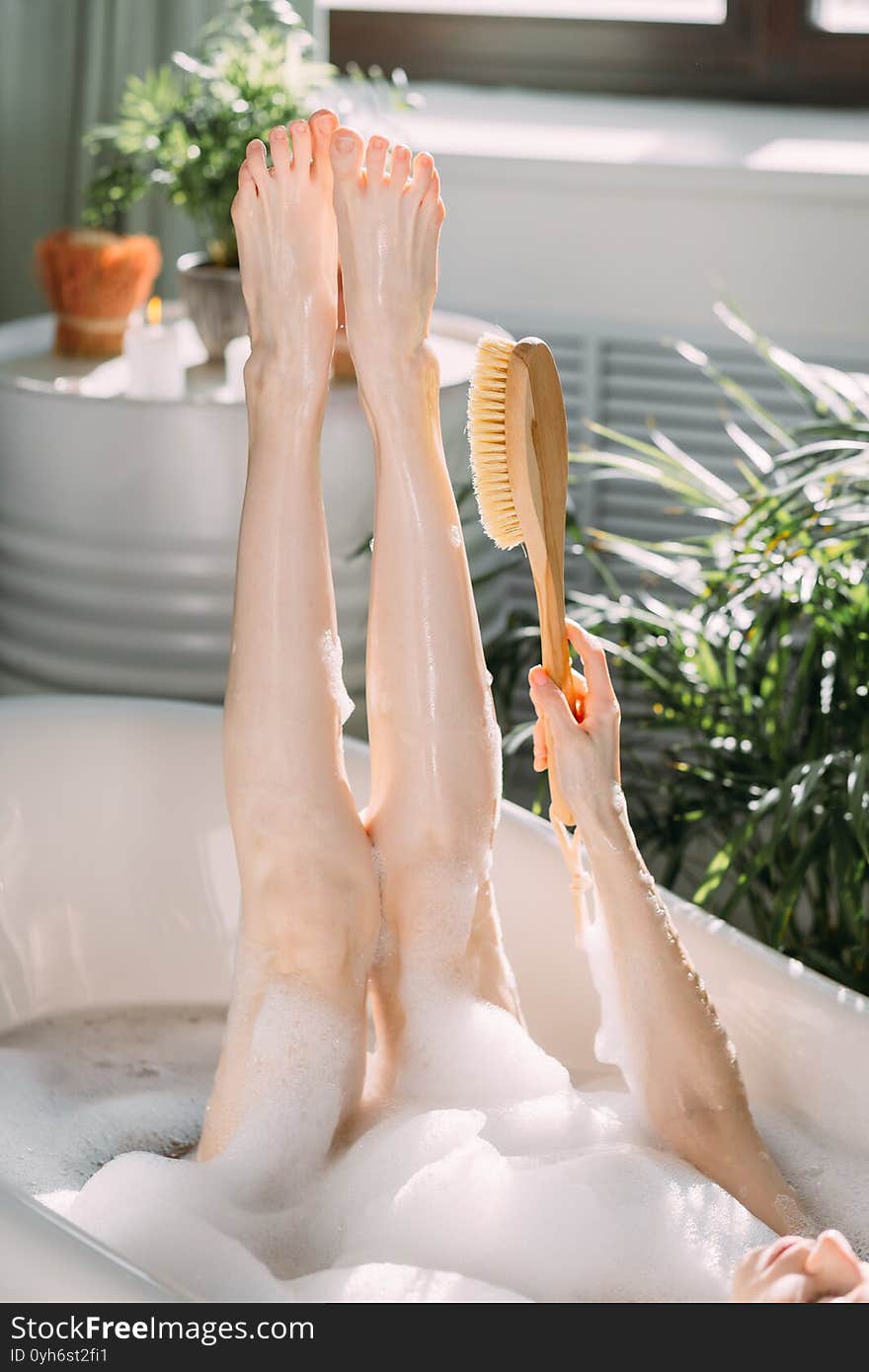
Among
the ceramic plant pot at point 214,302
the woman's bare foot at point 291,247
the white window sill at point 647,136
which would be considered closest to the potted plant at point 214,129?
the ceramic plant pot at point 214,302

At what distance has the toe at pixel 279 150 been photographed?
3.96 feet

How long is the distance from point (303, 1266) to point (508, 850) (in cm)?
54

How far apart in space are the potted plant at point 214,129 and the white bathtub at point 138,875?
2.56 ft

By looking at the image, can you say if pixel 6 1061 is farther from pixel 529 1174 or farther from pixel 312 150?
pixel 312 150

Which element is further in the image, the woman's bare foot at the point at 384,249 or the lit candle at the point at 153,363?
the lit candle at the point at 153,363

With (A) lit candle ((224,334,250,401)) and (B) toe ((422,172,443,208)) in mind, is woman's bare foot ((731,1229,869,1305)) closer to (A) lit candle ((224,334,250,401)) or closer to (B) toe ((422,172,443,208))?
(B) toe ((422,172,443,208))

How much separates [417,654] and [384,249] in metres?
0.30

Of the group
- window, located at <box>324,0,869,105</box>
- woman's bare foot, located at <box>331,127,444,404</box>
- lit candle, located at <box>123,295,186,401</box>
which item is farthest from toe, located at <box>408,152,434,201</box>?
window, located at <box>324,0,869,105</box>

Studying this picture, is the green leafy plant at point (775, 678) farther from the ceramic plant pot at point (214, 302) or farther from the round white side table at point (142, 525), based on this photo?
the ceramic plant pot at point (214, 302)

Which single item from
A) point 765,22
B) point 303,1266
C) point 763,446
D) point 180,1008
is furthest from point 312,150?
point 765,22

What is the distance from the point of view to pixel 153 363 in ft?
7.08

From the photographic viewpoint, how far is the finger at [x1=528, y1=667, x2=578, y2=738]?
3.85 ft
